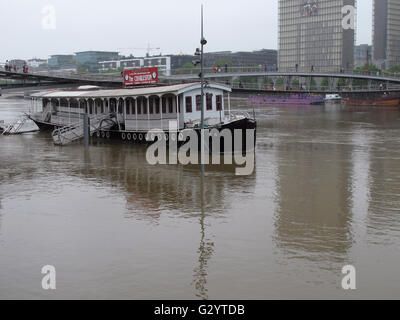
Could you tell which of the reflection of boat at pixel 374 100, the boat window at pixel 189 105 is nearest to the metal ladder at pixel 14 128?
the boat window at pixel 189 105

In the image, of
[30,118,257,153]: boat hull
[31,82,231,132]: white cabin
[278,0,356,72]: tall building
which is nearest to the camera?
[30,118,257,153]: boat hull

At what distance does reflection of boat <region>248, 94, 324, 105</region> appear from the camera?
4780 inches

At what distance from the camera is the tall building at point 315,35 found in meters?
168

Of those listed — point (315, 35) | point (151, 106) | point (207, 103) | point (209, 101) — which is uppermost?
point (315, 35)

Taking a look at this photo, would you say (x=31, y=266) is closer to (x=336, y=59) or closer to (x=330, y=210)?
(x=330, y=210)

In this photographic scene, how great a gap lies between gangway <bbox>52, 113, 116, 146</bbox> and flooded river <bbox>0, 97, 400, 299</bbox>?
9920mm

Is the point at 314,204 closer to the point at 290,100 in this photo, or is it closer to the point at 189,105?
the point at 189,105

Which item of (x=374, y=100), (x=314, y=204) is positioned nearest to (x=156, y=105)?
(x=314, y=204)

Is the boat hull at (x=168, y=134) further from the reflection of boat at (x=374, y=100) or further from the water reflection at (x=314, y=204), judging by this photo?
the reflection of boat at (x=374, y=100)

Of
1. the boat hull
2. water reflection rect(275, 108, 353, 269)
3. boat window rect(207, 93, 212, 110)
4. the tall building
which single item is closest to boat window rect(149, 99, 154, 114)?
the boat hull

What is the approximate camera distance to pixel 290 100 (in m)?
124

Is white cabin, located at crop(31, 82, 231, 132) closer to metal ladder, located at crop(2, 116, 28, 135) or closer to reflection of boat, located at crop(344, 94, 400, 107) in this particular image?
metal ladder, located at crop(2, 116, 28, 135)

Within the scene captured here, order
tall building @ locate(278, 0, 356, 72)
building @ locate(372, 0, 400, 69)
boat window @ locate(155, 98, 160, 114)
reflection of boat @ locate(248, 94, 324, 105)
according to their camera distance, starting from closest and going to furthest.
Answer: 1. boat window @ locate(155, 98, 160, 114)
2. reflection of boat @ locate(248, 94, 324, 105)
3. tall building @ locate(278, 0, 356, 72)
4. building @ locate(372, 0, 400, 69)

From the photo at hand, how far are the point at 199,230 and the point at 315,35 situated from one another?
170 meters
